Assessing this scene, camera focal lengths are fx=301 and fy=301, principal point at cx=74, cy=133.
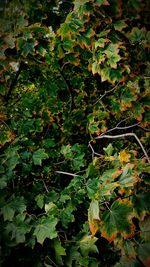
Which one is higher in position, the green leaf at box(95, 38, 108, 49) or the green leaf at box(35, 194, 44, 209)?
the green leaf at box(95, 38, 108, 49)

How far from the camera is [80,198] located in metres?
1.95

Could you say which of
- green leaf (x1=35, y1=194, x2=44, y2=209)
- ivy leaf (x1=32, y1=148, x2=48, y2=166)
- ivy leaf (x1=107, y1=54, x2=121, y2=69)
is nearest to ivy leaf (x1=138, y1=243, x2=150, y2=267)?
green leaf (x1=35, y1=194, x2=44, y2=209)

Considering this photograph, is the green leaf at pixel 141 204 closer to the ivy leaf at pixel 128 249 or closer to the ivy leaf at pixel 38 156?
the ivy leaf at pixel 128 249

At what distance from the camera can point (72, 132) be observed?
8.77 ft

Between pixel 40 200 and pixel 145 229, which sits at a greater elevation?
pixel 145 229

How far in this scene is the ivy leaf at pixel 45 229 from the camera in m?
1.69

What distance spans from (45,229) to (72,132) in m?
1.10

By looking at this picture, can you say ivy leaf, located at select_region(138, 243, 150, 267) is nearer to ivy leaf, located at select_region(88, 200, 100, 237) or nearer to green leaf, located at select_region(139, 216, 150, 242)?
green leaf, located at select_region(139, 216, 150, 242)

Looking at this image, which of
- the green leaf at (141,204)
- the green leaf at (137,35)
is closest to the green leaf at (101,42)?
the green leaf at (137,35)

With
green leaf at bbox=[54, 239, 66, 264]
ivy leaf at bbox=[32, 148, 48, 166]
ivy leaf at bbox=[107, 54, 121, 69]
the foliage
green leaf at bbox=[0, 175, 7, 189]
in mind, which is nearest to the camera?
the foliage

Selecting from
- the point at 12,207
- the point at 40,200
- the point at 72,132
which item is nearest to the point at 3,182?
the point at 12,207

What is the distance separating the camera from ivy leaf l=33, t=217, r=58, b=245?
169cm

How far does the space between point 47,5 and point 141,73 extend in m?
0.90

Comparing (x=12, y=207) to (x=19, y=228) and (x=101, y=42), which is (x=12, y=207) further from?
(x=101, y=42)
